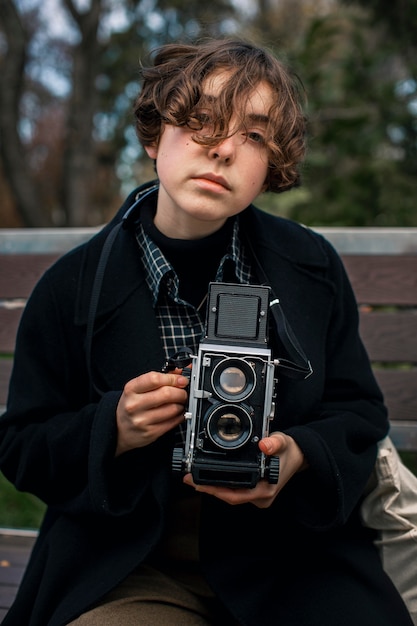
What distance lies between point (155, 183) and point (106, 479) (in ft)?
3.11

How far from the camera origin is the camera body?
163cm

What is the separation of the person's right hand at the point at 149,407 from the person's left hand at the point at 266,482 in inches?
5.5

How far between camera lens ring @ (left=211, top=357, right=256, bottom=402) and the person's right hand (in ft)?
0.38

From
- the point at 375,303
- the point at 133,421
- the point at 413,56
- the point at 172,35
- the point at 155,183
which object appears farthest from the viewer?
the point at 172,35

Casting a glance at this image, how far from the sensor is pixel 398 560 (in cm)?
207

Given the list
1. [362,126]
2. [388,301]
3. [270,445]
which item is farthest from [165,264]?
[362,126]

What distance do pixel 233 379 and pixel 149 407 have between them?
227 mm

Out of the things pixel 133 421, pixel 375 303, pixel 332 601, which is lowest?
pixel 332 601

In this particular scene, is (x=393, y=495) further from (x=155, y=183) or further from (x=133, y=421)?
(x=155, y=183)

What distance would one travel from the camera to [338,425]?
6.52 feet

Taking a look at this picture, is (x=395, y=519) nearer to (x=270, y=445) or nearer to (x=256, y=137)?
(x=270, y=445)

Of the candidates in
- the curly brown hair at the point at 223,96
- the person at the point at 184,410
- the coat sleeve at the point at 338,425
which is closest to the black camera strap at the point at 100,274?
the person at the point at 184,410

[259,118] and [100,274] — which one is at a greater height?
[259,118]

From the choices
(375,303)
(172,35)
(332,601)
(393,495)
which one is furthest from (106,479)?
(172,35)
